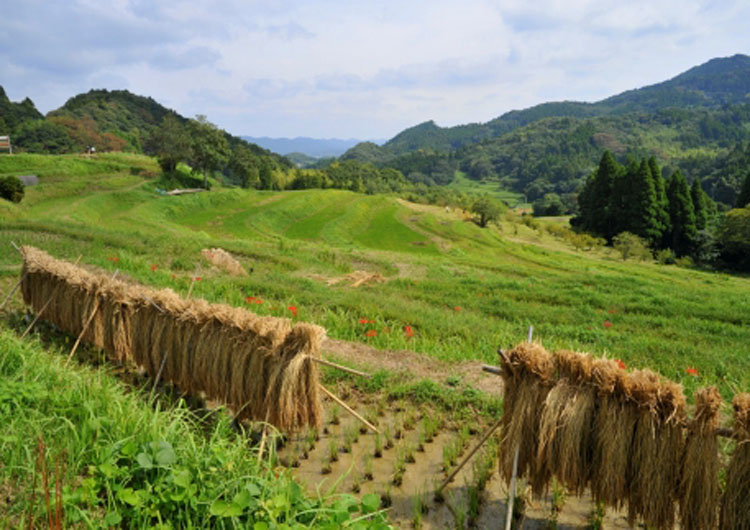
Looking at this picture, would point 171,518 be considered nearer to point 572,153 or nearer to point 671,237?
point 671,237

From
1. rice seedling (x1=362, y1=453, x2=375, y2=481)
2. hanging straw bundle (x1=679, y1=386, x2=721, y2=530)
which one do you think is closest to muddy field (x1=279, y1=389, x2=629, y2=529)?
rice seedling (x1=362, y1=453, x2=375, y2=481)

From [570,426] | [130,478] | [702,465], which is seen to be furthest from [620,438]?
[130,478]

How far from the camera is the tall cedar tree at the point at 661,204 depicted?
49188mm

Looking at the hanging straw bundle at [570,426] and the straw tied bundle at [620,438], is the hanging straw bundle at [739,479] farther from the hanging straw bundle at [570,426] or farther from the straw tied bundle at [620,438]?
the hanging straw bundle at [570,426]

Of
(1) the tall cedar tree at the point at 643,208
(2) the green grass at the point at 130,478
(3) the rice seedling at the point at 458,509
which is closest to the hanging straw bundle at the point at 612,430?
(3) the rice seedling at the point at 458,509

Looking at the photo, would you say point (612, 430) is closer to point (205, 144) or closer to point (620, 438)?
point (620, 438)

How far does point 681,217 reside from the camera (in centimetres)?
4969

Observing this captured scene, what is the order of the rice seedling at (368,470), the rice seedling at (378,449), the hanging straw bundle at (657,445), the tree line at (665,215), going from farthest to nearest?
the tree line at (665,215)
the rice seedling at (378,449)
the rice seedling at (368,470)
the hanging straw bundle at (657,445)

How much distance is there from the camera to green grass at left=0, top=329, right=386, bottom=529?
133 inches

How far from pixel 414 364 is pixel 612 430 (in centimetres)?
465

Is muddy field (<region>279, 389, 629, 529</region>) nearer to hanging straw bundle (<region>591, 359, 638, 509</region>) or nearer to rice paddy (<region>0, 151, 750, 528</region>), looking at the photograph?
rice paddy (<region>0, 151, 750, 528</region>)

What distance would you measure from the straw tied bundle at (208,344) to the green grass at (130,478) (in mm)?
1047

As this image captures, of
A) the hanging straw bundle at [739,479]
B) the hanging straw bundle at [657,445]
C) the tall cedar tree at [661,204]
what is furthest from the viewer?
the tall cedar tree at [661,204]

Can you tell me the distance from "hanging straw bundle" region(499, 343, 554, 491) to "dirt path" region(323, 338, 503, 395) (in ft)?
9.18
